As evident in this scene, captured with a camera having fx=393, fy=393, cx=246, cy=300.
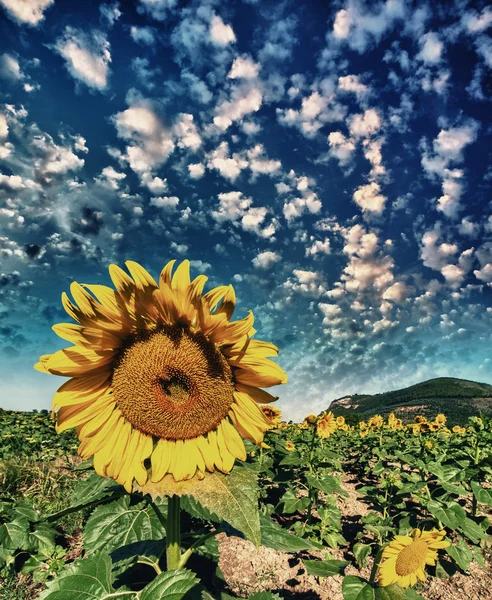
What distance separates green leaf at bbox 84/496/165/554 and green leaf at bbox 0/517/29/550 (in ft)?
4.24

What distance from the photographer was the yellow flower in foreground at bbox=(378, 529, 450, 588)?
8.96 ft

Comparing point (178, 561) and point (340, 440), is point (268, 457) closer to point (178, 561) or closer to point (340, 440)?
point (178, 561)

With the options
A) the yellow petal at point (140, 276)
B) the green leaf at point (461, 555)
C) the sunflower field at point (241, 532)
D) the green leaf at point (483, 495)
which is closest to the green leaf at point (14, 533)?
the sunflower field at point (241, 532)

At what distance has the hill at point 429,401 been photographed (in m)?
71.6

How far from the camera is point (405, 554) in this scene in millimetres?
2773

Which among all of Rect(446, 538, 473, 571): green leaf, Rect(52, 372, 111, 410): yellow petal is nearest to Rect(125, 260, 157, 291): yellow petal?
Rect(52, 372, 111, 410): yellow petal

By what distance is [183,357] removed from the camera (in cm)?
146

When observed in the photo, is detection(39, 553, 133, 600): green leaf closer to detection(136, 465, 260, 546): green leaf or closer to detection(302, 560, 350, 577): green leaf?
detection(136, 465, 260, 546): green leaf

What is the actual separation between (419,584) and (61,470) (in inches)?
240

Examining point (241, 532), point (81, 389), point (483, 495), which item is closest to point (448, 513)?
point (483, 495)

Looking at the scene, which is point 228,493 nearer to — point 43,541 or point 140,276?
point 140,276

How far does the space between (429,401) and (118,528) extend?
93.5 meters

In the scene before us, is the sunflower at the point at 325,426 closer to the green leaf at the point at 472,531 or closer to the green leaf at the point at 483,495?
the green leaf at the point at 483,495

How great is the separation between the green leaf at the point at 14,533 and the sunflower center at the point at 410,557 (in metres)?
2.84
